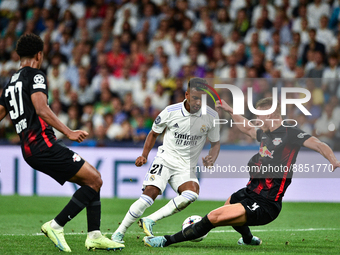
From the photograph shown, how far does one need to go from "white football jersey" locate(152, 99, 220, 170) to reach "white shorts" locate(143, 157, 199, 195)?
79mm

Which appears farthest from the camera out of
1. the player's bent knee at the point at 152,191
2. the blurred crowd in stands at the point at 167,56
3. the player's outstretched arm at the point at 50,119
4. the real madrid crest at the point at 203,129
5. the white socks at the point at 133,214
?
the blurred crowd in stands at the point at 167,56

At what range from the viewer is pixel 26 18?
15.3m

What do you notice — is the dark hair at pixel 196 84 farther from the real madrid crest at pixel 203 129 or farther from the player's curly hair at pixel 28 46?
the player's curly hair at pixel 28 46

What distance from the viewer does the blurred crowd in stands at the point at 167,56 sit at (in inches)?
435

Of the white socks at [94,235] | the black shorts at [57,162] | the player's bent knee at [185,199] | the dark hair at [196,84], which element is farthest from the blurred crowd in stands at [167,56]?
the black shorts at [57,162]

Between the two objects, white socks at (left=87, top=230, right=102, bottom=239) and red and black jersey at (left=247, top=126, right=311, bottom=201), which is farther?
red and black jersey at (left=247, top=126, right=311, bottom=201)

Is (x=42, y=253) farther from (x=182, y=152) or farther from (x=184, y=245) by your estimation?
(x=182, y=152)

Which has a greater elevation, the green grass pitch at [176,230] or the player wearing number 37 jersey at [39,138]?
the player wearing number 37 jersey at [39,138]

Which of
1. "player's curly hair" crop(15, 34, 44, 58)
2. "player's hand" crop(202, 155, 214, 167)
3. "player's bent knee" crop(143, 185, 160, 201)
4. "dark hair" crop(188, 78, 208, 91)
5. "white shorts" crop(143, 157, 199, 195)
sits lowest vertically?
"player's bent knee" crop(143, 185, 160, 201)

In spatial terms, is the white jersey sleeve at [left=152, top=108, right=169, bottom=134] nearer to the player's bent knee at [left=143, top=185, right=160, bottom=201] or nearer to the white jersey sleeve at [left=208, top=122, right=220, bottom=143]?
the white jersey sleeve at [left=208, top=122, right=220, bottom=143]

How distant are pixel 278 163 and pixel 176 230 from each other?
7.52 ft

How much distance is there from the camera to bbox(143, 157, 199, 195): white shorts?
601cm

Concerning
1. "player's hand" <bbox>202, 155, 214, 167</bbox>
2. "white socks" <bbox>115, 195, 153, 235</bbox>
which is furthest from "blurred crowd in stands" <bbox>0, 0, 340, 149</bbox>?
"white socks" <bbox>115, 195, 153, 235</bbox>

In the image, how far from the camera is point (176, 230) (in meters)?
7.02
